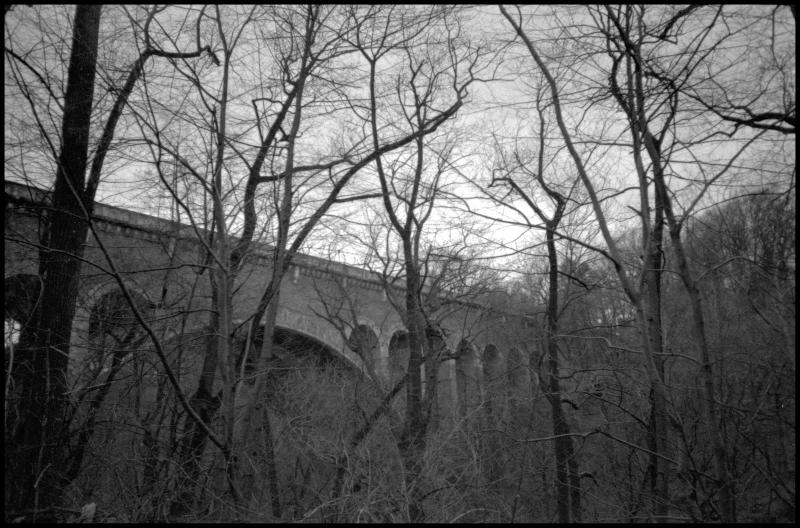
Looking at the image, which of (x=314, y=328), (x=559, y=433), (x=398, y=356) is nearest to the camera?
(x=559, y=433)

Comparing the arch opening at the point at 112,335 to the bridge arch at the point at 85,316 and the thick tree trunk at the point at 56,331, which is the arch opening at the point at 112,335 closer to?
the bridge arch at the point at 85,316

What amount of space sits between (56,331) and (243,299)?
3703mm

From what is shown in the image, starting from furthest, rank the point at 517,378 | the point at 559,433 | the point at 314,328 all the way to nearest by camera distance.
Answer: the point at 314,328, the point at 517,378, the point at 559,433

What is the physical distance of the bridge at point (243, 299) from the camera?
6512 millimetres

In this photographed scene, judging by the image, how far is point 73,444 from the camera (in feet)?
16.1

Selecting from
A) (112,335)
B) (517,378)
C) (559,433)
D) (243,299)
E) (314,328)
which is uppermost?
(243,299)

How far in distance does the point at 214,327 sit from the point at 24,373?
2.05 m

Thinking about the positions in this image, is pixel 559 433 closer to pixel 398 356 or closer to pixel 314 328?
pixel 398 356

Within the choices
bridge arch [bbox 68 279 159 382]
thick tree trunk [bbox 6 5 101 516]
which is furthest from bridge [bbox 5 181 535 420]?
thick tree trunk [bbox 6 5 101 516]

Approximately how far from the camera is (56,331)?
16.6 feet

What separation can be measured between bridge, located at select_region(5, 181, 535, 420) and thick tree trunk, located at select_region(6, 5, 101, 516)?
32 cm

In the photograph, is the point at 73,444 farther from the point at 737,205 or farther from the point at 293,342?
the point at 293,342

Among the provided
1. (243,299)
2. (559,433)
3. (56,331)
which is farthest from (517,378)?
(56,331)

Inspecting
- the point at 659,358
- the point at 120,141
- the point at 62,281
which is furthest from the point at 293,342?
the point at 659,358
